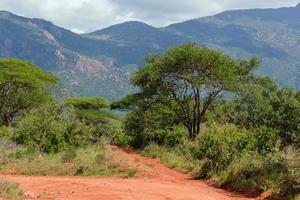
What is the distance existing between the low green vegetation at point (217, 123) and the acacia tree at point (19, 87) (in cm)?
822

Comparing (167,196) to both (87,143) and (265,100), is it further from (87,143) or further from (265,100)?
(87,143)

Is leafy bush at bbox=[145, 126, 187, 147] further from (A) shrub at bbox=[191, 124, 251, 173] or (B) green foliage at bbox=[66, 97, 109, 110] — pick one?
(B) green foliage at bbox=[66, 97, 109, 110]

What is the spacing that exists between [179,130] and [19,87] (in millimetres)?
19156

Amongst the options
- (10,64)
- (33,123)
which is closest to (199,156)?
(33,123)

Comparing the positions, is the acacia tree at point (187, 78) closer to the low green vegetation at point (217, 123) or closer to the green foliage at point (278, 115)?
the low green vegetation at point (217, 123)

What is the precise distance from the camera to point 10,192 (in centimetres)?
1400

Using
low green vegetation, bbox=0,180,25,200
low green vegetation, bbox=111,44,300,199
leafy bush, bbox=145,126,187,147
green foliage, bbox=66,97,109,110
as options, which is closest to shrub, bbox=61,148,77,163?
low green vegetation, bbox=111,44,300,199

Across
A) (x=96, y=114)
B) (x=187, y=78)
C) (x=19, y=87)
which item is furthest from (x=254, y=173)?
(x=96, y=114)

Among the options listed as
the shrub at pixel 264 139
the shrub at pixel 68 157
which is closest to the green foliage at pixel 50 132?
the shrub at pixel 68 157

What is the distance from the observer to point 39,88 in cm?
5250

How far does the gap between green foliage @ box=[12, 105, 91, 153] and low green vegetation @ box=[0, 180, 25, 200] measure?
1359 centimetres

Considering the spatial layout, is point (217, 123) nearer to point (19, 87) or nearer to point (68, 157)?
point (68, 157)

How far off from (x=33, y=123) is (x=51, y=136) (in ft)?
4.42

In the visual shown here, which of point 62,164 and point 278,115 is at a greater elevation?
point 278,115
